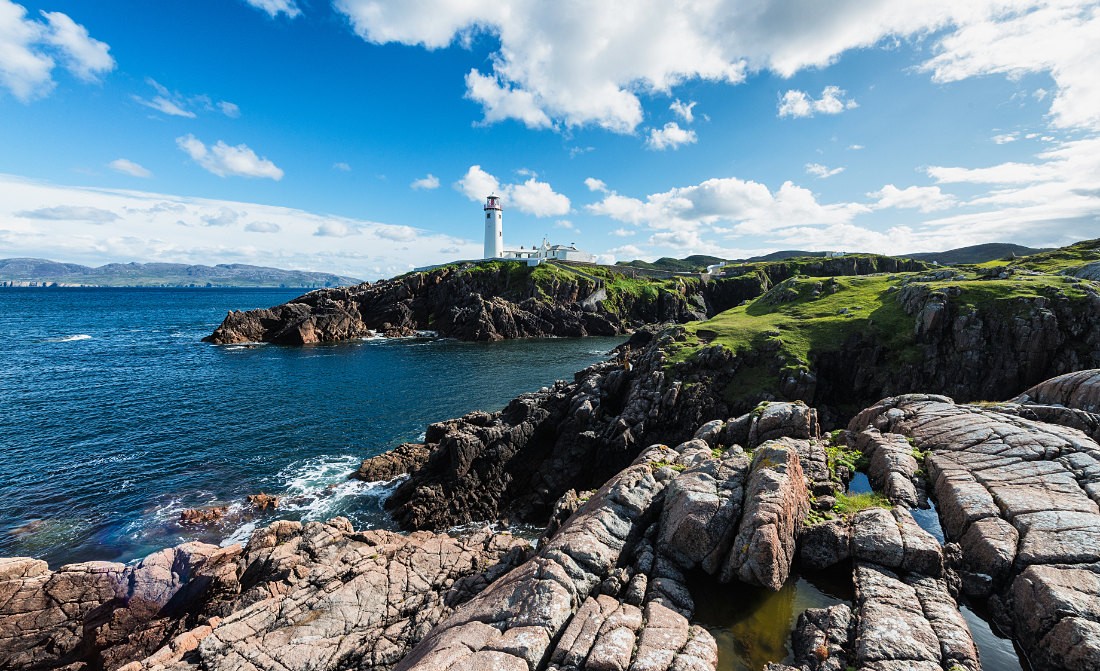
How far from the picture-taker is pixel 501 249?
146 m

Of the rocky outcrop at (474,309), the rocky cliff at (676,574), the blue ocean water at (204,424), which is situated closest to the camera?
the rocky cliff at (676,574)

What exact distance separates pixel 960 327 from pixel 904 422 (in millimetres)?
22453

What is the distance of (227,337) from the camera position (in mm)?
93562

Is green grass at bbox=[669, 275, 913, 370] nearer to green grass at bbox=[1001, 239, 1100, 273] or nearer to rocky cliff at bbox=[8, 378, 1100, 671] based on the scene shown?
rocky cliff at bbox=[8, 378, 1100, 671]

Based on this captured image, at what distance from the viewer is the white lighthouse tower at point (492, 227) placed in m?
141

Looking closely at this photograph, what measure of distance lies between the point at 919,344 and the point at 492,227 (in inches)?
4754

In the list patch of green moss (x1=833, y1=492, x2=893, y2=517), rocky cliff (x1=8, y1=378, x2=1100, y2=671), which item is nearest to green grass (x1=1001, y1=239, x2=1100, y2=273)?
rocky cliff (x1=8, y1=378, x2=1100, y2=671)

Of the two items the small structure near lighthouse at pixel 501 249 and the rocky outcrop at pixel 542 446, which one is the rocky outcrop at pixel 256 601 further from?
the small structure near lighthouse at pixel 501 249

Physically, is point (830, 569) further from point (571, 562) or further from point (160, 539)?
point (160, 539)

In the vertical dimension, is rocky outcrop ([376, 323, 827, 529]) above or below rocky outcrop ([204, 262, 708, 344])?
below

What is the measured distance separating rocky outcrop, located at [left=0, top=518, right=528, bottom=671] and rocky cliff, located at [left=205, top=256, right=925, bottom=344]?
255ft

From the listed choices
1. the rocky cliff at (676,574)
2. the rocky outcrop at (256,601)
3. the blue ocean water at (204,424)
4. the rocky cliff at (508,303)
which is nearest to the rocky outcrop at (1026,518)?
the rocky cliff at (676,574)

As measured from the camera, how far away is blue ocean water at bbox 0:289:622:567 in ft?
97.5

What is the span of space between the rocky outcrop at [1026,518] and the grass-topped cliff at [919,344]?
668 inches
